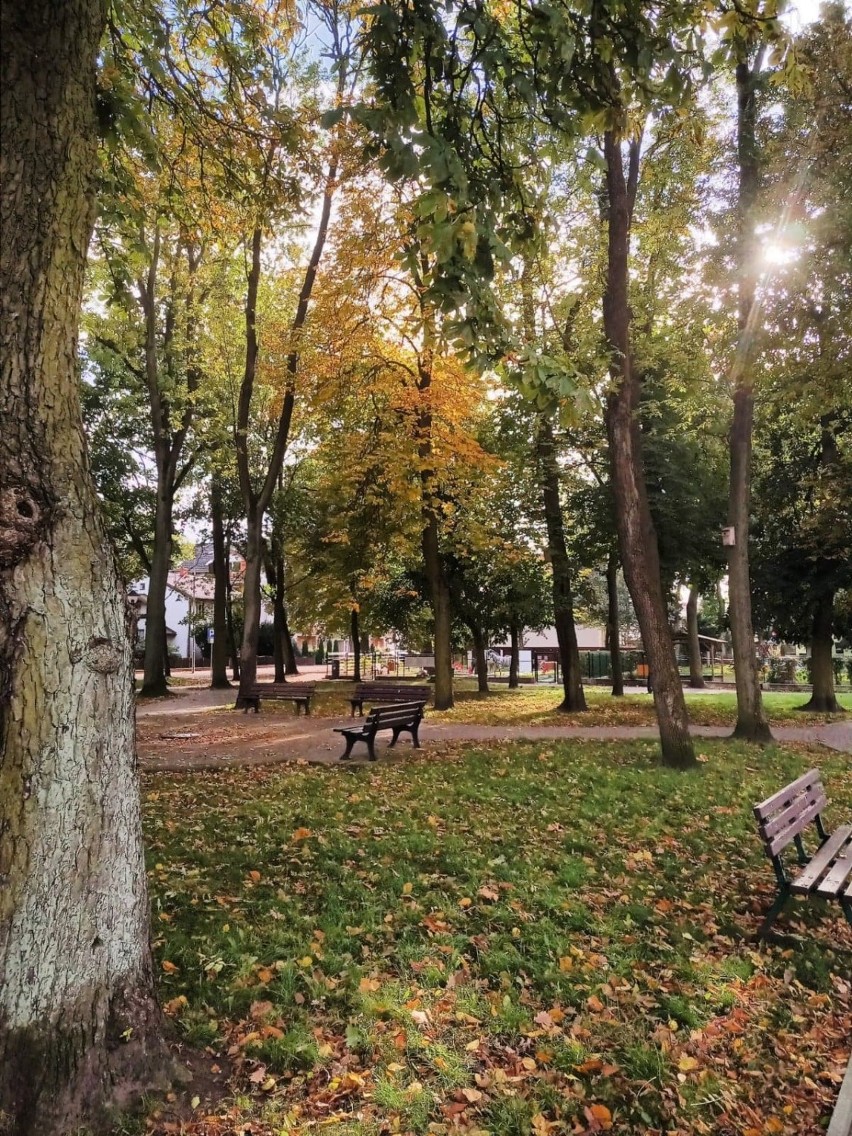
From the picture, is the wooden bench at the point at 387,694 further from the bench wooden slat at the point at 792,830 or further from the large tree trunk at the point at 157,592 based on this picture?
the large tree trunk at the point at 157,592

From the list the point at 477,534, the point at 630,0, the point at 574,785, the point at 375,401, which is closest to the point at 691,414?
the point at 477,534

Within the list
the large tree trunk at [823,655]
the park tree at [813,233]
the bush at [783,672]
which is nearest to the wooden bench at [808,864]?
the park tree at [813,233]

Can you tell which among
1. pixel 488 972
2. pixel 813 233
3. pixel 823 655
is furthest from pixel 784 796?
pixel 823 655

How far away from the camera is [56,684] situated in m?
2.69

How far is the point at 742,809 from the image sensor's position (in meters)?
7.27

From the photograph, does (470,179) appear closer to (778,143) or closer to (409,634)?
(778,143)

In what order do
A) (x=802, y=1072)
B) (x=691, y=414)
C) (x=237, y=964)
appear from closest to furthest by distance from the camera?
(x=802, y=1072), (x=237, y=964), (x=691, y=414)

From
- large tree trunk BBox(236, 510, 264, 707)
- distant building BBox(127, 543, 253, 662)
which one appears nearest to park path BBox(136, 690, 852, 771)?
large tree trunk BBox(236, 510, 264, 707)

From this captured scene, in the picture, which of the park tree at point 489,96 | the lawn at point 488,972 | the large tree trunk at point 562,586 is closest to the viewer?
the lawn at point 488,972

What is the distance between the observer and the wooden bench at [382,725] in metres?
9.67

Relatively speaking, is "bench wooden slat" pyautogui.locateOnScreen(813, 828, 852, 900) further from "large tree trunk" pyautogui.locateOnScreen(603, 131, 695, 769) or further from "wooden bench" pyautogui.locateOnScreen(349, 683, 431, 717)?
"wooden bench" pyautogui.locateOnScreen(349, 683, 431, 717)

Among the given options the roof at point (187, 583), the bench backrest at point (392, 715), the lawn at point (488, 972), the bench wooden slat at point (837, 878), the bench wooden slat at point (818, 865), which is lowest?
the lawn at point (488, 972)

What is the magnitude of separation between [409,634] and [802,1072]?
28668mm

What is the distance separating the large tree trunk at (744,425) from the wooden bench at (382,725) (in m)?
5.09
